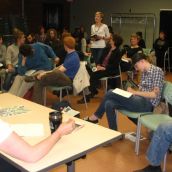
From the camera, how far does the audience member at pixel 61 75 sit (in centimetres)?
461

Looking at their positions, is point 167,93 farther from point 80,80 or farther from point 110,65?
point 110,65

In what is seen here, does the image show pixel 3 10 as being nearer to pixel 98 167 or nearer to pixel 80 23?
pixel 80 23

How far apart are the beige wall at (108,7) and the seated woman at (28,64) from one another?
5888 millimetres

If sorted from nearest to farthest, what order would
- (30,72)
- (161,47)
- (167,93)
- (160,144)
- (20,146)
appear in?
(20,146) → (160,144) → (167,93) → (30,72) → (161,47)

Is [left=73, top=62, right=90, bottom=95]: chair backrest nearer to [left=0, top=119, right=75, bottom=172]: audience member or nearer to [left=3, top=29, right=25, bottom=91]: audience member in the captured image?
[left=3, top=29, right=25, bottom=91]: audience member

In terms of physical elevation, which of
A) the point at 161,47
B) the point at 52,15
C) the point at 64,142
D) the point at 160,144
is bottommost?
the point at 160,144

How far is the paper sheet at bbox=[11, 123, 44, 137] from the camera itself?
6.41 ft

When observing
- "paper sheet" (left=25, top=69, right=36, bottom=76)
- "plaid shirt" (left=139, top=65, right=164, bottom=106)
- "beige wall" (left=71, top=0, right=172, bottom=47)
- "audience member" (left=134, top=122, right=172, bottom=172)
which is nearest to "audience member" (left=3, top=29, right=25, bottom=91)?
"paper sheet" (left=25, top=69, right=36, bottom=76)

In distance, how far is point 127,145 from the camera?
3635 millimetres

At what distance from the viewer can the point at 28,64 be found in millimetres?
5004

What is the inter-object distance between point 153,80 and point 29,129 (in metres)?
1.76

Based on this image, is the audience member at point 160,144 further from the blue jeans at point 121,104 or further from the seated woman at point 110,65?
the seated woman at point 110,65

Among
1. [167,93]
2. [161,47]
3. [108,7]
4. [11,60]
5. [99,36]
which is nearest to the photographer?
[167,93]

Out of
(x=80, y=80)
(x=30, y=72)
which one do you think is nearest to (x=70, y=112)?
(x=80, y=80)
